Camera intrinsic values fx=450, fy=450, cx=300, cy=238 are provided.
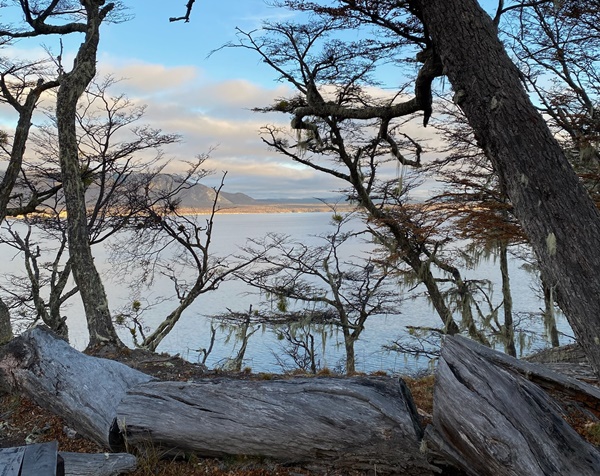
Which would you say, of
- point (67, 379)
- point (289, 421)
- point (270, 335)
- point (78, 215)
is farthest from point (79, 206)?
point (270, 335)

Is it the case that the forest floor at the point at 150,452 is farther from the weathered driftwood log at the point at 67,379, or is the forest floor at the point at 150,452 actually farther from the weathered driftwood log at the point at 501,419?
the weathered driftwood log at the point at 501,419

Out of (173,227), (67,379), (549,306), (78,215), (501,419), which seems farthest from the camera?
(173,227)

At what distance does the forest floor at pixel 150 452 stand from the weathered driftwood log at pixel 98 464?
11cm

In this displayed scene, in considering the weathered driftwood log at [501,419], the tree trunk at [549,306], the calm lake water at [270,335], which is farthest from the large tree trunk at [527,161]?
the calm lake water at [270,335]

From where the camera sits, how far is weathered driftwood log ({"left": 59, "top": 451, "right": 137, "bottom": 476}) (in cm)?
328

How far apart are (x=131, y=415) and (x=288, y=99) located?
27.4ft

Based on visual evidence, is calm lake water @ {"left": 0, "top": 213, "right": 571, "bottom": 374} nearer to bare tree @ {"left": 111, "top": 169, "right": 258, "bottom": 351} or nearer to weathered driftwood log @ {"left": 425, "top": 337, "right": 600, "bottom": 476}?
bare tree @ {"left": 111, "top": 169, "right": 258, "bottom": 351}

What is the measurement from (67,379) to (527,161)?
4.62m

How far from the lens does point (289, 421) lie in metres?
3.56

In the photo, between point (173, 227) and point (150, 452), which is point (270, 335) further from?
point (150, 452)

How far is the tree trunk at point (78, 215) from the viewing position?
21.5 ft

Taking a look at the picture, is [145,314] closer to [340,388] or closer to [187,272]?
[187,272]

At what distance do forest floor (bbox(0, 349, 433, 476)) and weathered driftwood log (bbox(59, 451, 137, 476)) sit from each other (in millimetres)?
105

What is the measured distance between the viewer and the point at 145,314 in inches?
953
